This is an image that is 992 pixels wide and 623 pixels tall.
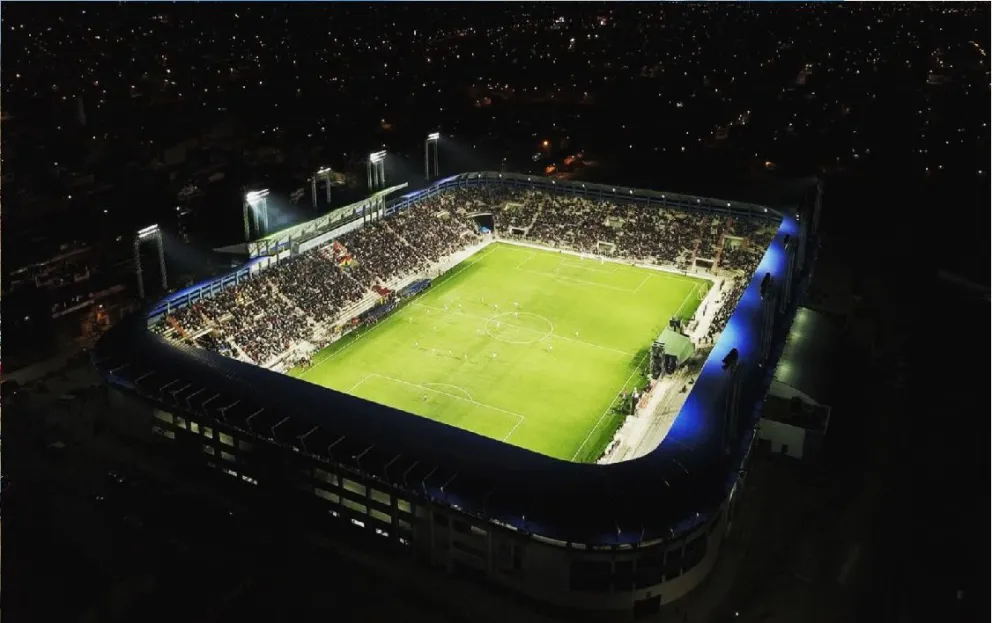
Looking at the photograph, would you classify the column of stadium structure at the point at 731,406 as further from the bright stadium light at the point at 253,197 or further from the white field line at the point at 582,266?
the bright stadium light at the point at 253,197

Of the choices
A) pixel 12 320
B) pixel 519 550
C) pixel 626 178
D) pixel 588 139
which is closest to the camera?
pixel 519 550

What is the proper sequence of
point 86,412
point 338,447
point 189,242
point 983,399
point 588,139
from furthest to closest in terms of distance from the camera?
point 588,139 → point 189,242 → point 983,399 → point 86,412 → point 338,447

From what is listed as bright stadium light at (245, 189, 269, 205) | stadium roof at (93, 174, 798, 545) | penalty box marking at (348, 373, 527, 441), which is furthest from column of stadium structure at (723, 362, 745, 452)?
bright stadium light at (245, 189, 269, 205)

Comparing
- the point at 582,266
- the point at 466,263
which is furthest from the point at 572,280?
the point at 466,263

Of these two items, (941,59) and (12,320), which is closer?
(12,320)

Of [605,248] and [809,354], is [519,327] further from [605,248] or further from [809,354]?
[809,354]

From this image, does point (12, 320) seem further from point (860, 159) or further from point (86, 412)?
point (860, 159)

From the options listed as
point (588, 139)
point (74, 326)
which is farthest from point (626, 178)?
point (74, 326)
